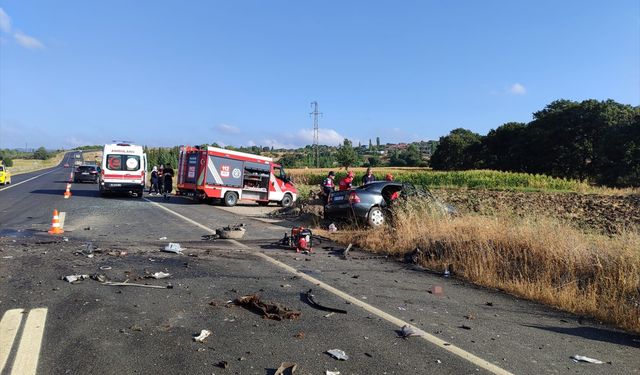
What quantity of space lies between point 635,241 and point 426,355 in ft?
15.9

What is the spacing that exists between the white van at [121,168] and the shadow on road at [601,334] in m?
21.5

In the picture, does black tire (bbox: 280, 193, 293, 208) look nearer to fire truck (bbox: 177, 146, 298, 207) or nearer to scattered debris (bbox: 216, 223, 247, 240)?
fire truck (bbox: 177, 146, 298, 207)

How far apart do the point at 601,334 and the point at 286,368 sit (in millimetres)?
3630

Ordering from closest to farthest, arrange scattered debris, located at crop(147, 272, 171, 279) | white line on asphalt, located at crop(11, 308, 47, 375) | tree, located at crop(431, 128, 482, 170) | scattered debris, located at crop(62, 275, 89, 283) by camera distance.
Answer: white line on asphalt, located at crop(11, 308, 47, 375) → scattered debris, located at crop(62, 275, 89, 283) → scattered debris, located at crop(147, 272, 171, 279) → tree, located at crop(431, 128, 482, 170)

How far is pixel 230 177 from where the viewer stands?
22.2 metres

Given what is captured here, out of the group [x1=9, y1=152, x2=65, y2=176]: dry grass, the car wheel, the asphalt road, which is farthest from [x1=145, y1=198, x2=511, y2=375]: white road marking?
[x1=9, y1=152, x2=65, y2=176]: dry grass

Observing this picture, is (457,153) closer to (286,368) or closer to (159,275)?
(159,275)

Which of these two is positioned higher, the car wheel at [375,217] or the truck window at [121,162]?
the truck window at [121,162]

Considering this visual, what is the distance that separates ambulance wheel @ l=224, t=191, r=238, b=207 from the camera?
2214 centimetres

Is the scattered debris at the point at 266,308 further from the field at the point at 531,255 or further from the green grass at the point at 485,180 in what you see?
the green grass at the point at 485,180

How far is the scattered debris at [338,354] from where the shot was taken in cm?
415

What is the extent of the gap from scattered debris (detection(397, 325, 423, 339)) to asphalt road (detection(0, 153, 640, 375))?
95 millimetres

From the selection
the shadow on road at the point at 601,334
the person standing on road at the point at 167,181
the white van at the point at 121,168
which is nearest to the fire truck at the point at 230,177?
the person standing on road at the point at 167,181

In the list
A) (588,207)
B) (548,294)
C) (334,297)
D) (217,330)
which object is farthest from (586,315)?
(588,207)
